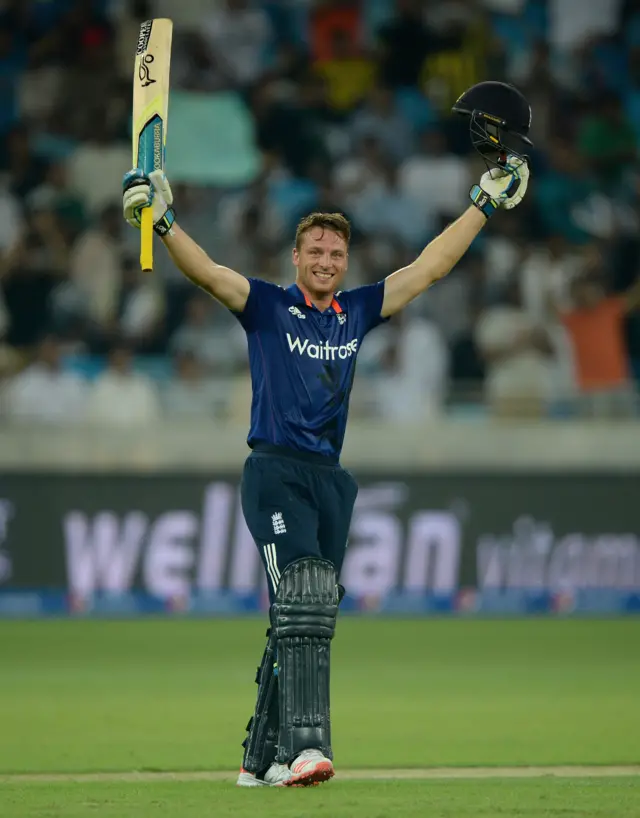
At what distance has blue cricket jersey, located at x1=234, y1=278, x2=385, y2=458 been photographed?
625 centimetres

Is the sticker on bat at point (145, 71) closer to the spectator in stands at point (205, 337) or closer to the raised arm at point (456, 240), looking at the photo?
the raised arm at point (456, 240)

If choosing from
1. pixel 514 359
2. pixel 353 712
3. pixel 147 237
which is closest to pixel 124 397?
pixel 514 359

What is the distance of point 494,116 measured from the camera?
6738 millimetres

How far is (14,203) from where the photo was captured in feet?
52.4

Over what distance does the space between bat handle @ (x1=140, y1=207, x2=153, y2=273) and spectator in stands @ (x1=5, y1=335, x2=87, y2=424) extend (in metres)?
8.39

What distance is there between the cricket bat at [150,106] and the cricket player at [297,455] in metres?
0.11

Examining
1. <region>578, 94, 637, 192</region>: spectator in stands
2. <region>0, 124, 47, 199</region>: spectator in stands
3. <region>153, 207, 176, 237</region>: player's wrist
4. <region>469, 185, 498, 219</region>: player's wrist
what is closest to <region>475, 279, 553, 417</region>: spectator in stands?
<region>578, 94, 637, 192</region>: spectator in stands

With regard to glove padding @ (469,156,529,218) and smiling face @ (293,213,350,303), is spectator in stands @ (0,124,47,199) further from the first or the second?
smiling face @ (293,213,350,303)

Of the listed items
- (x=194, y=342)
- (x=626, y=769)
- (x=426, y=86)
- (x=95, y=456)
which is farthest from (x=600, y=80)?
(x=626, y=769)

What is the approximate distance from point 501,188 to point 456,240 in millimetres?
297

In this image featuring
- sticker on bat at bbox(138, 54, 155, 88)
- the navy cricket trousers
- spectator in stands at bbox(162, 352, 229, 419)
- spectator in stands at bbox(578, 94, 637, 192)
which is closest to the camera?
the navy cricket trousers

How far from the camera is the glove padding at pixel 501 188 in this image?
6.66 m

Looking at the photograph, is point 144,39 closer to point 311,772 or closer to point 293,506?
point 293,506

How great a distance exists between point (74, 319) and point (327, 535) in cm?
899
